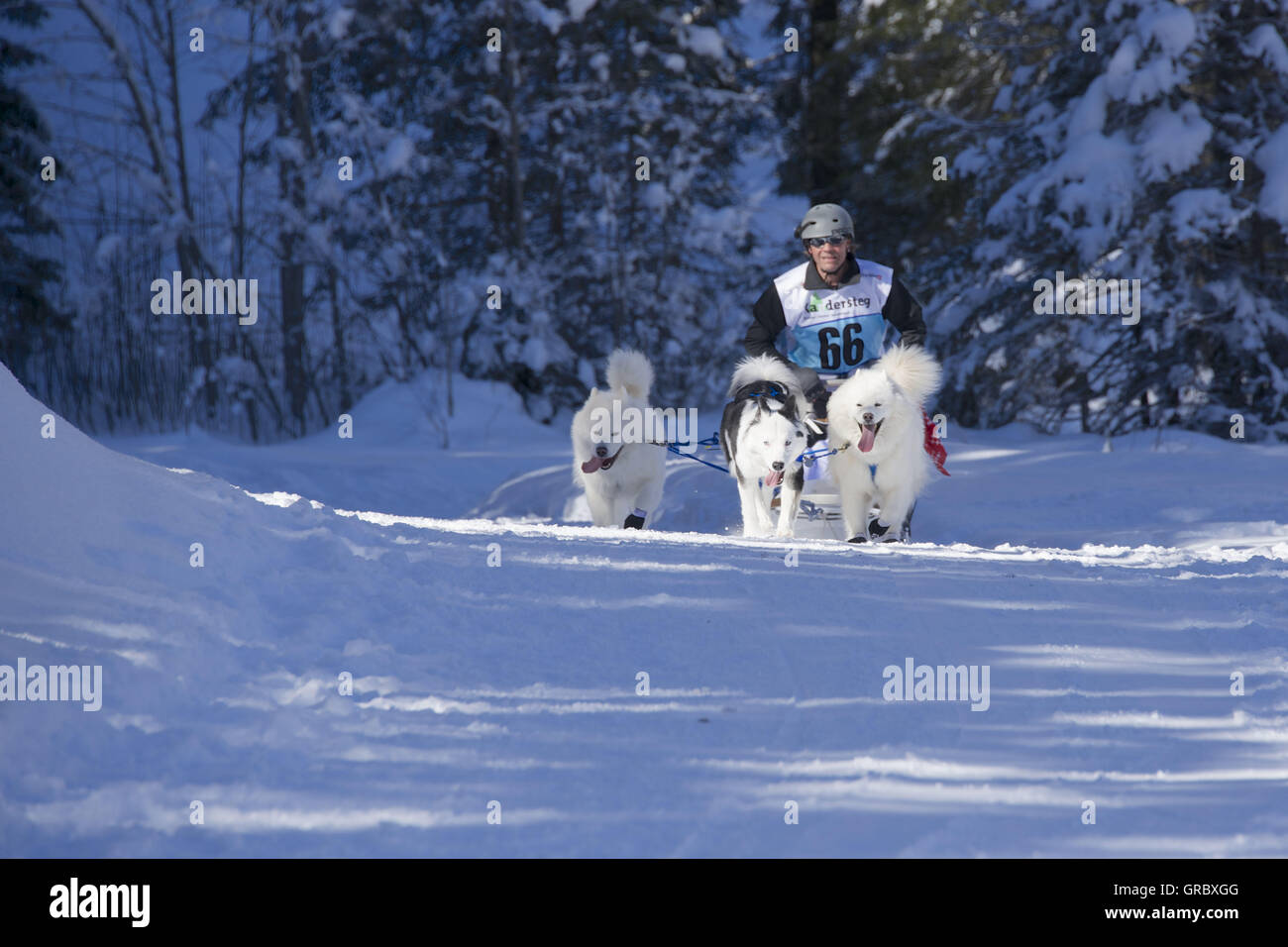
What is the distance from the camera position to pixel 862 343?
6.99 metres

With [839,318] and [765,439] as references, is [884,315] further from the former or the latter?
[765,439]

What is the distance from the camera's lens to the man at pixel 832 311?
271 inches

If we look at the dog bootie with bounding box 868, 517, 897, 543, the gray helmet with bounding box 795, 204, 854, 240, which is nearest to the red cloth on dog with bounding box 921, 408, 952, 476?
the dog bootie with bounding box 868, 517, 897, 543

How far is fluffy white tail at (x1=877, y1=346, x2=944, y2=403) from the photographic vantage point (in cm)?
608

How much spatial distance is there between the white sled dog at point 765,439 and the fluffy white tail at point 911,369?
1.82 ft

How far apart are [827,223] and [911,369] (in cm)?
114

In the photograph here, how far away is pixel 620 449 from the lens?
286 inches

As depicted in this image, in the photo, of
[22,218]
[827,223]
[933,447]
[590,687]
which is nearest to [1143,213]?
[827,223]

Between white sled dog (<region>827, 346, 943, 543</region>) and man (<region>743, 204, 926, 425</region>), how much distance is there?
0.71 meters

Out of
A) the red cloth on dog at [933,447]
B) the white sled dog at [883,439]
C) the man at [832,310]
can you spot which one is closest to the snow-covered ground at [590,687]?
the white sled dog at [883,439]

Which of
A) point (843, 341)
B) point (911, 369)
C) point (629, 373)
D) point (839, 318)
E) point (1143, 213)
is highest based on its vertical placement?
point (1143, 213)

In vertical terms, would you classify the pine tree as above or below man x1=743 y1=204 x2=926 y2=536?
above

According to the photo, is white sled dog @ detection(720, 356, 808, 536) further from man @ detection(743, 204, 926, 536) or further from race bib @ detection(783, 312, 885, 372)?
race bib @ detection(783, 312, 885, 372)

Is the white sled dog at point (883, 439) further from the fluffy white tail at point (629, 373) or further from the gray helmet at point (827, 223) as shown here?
the fluffy white tail at point (629, 373)
